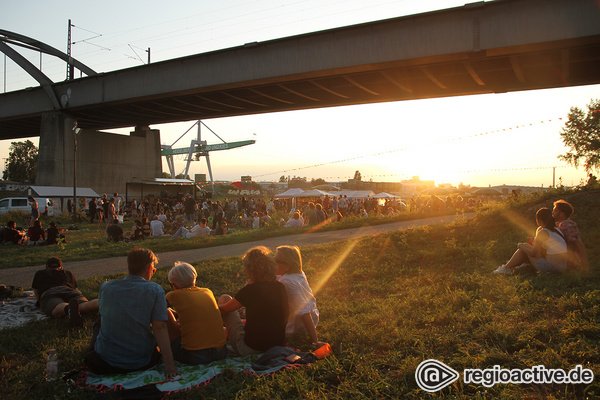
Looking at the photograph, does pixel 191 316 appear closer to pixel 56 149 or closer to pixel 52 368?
pixel 52 368

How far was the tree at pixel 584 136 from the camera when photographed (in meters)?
47.5

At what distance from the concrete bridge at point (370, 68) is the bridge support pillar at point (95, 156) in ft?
1.06

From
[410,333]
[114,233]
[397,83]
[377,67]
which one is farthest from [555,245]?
[397,83]

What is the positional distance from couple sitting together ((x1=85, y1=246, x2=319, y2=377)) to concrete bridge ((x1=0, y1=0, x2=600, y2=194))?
19869mm

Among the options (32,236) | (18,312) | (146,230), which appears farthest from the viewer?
(146,230)

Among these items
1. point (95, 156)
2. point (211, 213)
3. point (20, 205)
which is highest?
point (95, 156)

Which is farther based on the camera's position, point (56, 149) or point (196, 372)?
point (56, 149)

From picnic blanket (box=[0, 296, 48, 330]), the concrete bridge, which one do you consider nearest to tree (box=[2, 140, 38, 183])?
the concrete bridge

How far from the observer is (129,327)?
4.38 m

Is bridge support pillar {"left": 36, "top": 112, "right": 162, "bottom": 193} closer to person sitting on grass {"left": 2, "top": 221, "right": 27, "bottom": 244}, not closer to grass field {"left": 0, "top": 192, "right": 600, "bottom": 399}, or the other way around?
person sitting on grass {"left": 2, "top": 221, "right": 27, "bottom": 244}

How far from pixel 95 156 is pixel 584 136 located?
46886 mm

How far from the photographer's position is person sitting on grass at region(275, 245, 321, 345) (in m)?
5.19

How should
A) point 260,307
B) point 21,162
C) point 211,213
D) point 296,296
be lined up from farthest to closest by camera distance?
point 21,162
point 211,213
point 296,296
point 260,307

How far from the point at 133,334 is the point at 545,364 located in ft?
11.5
